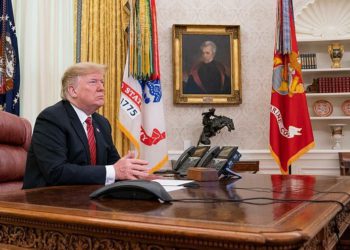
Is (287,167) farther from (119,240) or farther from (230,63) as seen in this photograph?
(119,240)

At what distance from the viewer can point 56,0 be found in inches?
174

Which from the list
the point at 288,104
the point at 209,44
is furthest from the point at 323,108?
the point at 209,44

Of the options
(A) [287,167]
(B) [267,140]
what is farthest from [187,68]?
(A) [287,167]

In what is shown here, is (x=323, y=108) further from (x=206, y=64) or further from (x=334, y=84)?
(x=206, y=64)

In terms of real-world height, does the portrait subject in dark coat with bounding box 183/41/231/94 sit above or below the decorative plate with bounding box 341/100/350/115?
above

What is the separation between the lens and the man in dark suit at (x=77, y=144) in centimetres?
192

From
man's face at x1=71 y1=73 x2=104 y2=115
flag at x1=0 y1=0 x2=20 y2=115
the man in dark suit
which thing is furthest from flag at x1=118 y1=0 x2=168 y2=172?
man's face at x1=71 y1=73 x2=104 y2=115

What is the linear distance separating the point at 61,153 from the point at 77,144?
132 millimetres

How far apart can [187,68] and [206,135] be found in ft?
2.87

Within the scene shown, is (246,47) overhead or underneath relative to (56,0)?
underneath

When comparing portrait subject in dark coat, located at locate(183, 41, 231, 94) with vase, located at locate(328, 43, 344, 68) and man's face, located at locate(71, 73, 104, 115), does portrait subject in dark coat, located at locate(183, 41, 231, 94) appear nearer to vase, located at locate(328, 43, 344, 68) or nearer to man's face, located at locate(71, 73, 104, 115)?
vase, located at locate(328, 43, 344, 68)

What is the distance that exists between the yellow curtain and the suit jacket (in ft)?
7.19

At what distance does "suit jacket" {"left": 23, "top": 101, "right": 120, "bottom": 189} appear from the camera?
193 cm

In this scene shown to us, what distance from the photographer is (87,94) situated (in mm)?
2449
